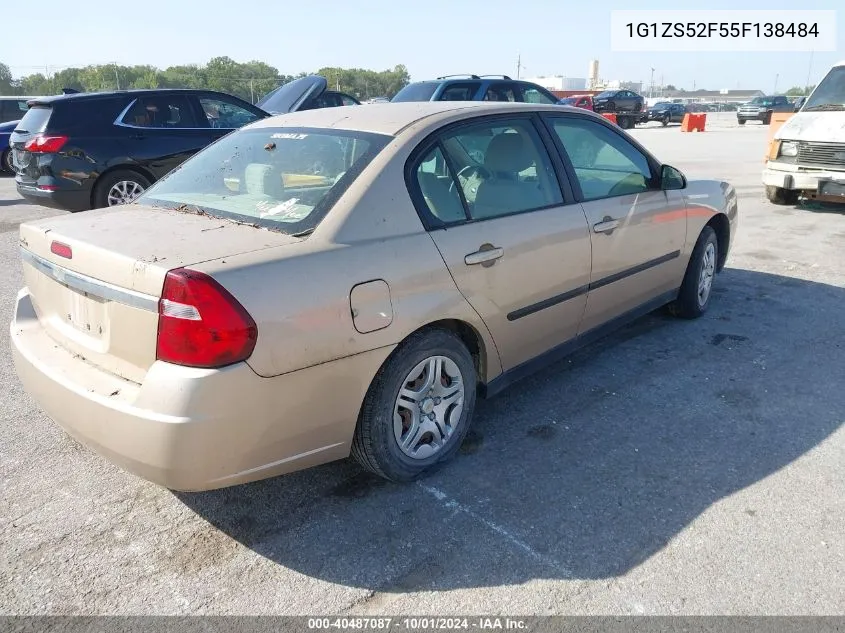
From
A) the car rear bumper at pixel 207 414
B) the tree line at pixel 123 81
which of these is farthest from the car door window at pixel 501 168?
the tree line at pixel 123 81

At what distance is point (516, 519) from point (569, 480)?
39cm

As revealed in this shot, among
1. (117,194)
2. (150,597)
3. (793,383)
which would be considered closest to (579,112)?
(793,383)

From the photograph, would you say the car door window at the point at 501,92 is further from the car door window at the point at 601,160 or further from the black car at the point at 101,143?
the car door window at the point at 601,160

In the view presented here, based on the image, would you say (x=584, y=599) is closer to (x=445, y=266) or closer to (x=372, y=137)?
(x=445, y=266)

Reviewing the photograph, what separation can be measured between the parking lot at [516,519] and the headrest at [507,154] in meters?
1.28

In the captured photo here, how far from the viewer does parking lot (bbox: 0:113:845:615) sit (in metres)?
2.32

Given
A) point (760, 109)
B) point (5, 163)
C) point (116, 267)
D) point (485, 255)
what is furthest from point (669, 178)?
point (760, 109)

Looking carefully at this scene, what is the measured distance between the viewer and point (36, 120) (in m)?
8.22

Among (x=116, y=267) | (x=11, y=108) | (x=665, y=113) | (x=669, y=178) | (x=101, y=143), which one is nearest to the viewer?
(x=116, y=267)

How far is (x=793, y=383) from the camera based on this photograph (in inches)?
156

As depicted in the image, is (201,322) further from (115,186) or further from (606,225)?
(115,186)

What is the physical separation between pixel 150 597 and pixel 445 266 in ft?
5.47

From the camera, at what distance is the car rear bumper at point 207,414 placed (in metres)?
2.24

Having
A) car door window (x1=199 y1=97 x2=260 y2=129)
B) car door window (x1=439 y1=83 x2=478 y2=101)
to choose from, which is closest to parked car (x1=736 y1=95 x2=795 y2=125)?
car door window (x1=439 y1=83 x2=478 y2=101)
